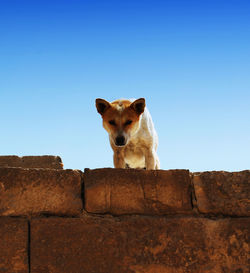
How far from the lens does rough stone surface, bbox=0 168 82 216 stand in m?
3.09

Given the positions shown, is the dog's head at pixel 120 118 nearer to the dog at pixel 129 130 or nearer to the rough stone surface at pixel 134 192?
the dog at pixel 129 130

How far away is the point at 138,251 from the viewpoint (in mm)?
3014

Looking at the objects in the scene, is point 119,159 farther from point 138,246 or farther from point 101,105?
point 138,246

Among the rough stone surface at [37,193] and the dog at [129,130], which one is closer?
the rough stone surface at [37,193]

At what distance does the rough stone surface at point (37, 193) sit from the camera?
3092 millimetres

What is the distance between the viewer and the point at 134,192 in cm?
323

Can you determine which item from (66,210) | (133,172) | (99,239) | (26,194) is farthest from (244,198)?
(26,194)

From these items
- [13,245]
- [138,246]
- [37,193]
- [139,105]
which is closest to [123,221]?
[138,246]

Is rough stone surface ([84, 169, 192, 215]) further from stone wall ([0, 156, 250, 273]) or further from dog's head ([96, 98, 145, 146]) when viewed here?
dog's head ([96, 98, 145, 146])

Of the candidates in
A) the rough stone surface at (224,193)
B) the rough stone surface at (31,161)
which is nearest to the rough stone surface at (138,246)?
the rough stone surface at (224,193)

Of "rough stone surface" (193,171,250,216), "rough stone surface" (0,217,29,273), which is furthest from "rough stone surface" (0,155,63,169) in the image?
"rough stone surface" (193,171,250,216)

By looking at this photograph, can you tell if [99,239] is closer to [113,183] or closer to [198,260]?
[113,183]

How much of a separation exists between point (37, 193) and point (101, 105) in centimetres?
213

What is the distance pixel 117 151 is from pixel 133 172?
2.06 metres
